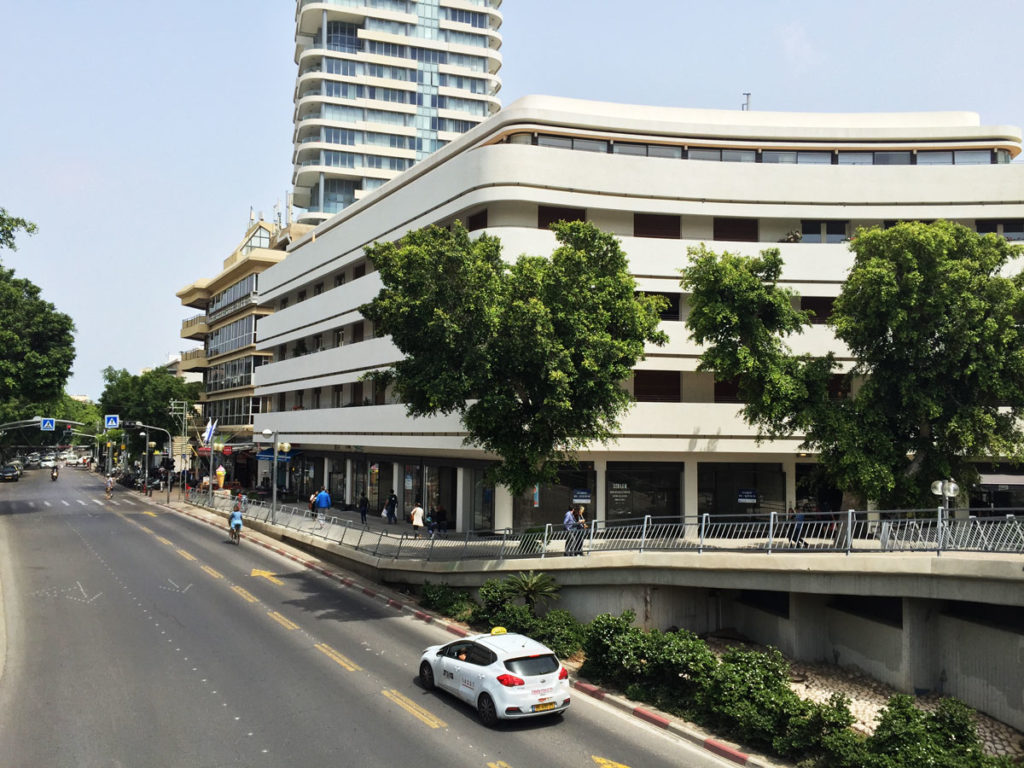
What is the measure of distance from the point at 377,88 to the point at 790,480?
67.3 meters

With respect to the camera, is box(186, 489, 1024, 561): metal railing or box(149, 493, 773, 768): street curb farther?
box(186, 489, 1024, 561): metal railing

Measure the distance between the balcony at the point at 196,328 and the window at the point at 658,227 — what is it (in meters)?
59.3

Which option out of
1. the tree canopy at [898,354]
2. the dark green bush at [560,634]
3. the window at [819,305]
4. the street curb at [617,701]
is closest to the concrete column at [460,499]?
the street curb at [617,701]

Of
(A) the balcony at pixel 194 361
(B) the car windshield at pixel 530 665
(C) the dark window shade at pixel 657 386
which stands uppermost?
(A) the balcony at pixel 194 361

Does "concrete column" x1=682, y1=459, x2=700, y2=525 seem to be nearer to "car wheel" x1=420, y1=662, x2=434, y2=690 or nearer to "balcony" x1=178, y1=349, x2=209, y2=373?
"car wheel" x1=420, y1=662, x2=434, y2=690

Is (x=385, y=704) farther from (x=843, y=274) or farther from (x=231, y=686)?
(x=843, y=274)

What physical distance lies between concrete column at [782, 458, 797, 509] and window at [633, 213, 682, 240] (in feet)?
37.0

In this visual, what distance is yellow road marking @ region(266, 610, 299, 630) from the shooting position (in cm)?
2067

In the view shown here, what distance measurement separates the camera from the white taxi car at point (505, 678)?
14.1 metres

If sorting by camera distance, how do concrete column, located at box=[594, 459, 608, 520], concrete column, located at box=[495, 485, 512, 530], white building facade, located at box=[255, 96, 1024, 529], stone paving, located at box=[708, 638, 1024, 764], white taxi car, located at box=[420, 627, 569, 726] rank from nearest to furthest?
1. white taxi car, located at box=[420, 627, 569, 726]
2. stone paving, located at box=[708, 638, 1024, 764]
3. concrete column, located at box=[495, 485, 512, 530]
4. white building facade, located at box=[255, 96, 1024, 529]
5. concrete column, located at box=[594, 459, 608, 520]

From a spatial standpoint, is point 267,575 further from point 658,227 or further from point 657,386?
point 658,227

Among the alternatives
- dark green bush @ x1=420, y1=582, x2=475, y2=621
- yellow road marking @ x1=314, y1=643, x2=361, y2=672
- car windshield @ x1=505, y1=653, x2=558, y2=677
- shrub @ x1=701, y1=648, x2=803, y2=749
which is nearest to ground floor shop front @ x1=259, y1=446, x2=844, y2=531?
dark green bush @ x1=420, y1=582, x2=475, y2=621

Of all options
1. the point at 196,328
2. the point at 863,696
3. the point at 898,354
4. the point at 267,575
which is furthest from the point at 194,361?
the point at 863,696

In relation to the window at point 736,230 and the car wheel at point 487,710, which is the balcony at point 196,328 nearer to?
the window at point 736,230
